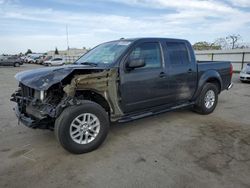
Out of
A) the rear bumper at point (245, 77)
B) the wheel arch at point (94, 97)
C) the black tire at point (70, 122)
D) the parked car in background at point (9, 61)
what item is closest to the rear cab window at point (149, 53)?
the wheel arch at point (94, 97)

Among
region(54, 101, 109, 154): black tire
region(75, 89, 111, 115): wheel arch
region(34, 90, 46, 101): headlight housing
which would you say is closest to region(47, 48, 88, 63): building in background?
region(75, 89, 111, 115): wheel arch

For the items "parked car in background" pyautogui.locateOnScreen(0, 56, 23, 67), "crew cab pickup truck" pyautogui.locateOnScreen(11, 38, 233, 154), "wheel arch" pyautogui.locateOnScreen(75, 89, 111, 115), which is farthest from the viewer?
"parked car in background" pyautogui.locateOnScreen(0, 56, 23, 67)

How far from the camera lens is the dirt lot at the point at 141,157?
3.17 metres

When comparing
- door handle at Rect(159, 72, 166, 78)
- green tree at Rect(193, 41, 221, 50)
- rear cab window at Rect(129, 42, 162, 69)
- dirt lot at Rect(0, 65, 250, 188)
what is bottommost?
dirt lot at Rect(0, 65, 250, 188)

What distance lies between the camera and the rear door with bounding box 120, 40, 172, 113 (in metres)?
4.45

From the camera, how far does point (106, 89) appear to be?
4184 millimetres

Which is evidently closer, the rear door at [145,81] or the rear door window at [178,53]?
the rear door at [145,81]

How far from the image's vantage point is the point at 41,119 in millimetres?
3818

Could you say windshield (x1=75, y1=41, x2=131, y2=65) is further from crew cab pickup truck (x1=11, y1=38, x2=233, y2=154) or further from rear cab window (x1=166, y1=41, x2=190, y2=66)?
rear cab window (x1=166, y1=41, x2=190, y2=66)

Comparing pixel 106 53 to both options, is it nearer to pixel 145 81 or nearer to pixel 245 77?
pixel 145 81

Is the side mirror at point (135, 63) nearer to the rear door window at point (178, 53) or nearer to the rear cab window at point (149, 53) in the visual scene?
the rear cab window at point (149, 53)

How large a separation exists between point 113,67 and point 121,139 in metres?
1.40

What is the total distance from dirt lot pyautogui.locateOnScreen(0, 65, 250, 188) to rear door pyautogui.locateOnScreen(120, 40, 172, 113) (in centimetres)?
66

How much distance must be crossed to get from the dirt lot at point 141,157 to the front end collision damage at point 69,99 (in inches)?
21.8
